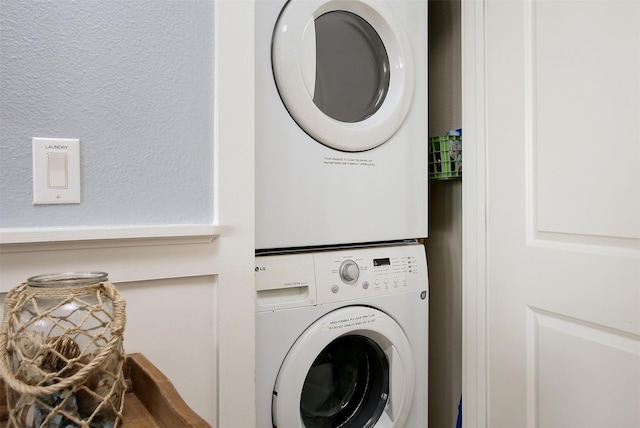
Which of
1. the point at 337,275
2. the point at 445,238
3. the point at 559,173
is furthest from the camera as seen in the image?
the point at 445,238

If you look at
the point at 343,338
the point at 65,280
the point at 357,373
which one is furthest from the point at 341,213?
the point at 65,280

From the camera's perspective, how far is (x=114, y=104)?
84 cm

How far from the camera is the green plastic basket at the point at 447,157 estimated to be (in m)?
1.46

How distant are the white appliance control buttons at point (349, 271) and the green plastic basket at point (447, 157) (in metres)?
0.48

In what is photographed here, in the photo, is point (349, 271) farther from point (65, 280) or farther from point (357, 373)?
point (65, 280)

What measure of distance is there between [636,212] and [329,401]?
0.93 m

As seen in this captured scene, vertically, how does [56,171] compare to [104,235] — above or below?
above

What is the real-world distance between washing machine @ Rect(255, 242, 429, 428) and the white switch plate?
46cm

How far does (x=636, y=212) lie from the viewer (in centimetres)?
94

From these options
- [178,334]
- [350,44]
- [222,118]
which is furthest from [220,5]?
[178,334]

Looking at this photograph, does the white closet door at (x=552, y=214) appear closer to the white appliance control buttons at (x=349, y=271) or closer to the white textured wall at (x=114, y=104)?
the white appliance control buttons at (x=349, y=271)

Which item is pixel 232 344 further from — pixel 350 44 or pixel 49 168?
pixel 350 44

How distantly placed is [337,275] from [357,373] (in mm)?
355

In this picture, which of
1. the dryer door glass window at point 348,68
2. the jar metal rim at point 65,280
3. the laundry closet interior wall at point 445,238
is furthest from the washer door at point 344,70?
the jar metal rim at point 65,280
